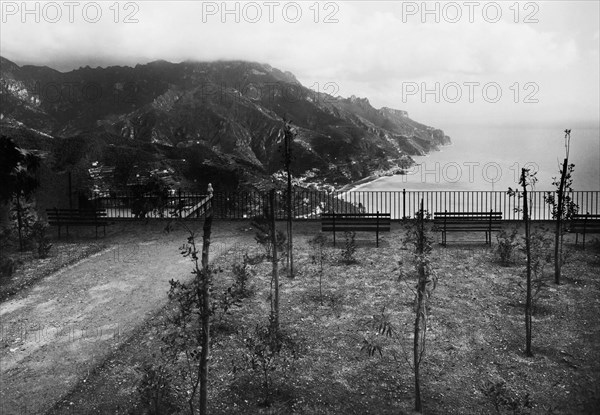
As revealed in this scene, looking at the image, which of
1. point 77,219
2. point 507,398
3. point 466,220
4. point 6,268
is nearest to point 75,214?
point 77,219

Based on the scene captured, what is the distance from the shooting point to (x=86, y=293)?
466 inches

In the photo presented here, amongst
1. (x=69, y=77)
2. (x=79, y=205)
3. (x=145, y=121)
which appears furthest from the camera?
(x=69, y=77)

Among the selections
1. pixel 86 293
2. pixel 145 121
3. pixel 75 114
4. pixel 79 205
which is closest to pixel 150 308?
pixel 86 293

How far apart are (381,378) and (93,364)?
15.8 feet

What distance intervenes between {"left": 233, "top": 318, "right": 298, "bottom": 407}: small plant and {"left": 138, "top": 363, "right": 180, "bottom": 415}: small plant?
105 centimetres

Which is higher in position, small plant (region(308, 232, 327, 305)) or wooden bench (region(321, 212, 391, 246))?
wooden bench (region(321, 212, 391, 246))

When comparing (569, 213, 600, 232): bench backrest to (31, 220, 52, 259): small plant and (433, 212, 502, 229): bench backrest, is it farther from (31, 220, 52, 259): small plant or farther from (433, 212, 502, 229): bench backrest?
(31, 220, 52, 259): small plant

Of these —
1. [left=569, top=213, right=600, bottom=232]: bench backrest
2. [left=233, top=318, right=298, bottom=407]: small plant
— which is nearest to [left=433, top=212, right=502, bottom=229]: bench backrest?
[left=569, top=213, right=600, bottom=232]: bench backrest

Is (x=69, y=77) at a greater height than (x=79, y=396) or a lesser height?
greater

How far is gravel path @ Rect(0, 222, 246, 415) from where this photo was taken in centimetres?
780

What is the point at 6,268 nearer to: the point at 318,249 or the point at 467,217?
the point at 318,249

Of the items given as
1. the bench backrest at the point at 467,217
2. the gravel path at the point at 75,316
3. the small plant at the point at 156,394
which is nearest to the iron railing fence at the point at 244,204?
the bench backrest at the point at 467,217

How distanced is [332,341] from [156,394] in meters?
3.59

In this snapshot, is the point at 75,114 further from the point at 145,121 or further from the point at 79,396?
the point at 79,396
